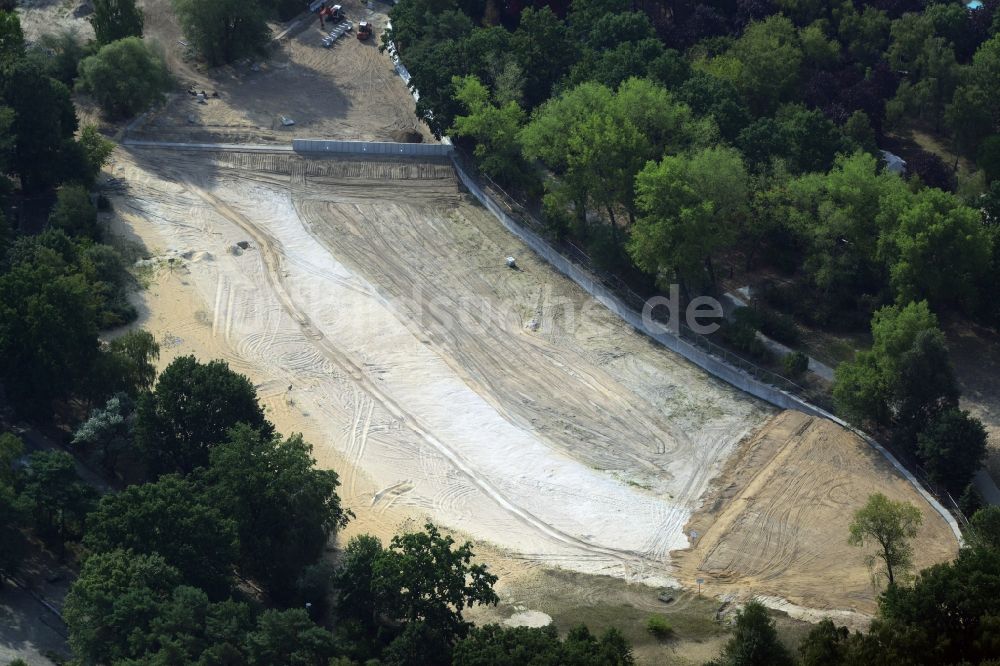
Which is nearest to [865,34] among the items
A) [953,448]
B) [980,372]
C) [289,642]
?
[980,372]

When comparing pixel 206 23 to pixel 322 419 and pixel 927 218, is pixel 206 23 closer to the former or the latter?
pixel 322 419

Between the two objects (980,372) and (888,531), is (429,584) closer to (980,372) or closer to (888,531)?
(888,531)

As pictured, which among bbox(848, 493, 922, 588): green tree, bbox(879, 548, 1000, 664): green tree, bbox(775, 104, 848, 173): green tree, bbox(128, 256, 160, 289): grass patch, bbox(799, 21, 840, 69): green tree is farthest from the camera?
bbox(799, 21, 840, 69): green tree

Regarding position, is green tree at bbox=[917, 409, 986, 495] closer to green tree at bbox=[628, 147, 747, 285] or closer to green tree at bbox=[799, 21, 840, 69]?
green tree at bbox=[628, 147, 747, 285]

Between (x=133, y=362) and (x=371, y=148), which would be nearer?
(x=133, y=362)

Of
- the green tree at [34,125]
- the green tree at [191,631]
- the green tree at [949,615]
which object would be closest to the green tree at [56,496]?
the green tree at [191,631]

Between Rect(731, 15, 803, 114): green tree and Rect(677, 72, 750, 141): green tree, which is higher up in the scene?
Rect(731, 15, 803, 114): green tree

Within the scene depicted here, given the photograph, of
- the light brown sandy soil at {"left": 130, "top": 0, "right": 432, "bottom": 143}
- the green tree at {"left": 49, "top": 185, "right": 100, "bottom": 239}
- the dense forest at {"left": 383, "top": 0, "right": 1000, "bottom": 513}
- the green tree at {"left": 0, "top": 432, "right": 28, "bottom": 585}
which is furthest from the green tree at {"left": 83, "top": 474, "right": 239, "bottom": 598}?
the light brown sandy soil at {"left": 130, "top": 0, "right": 432, "bottom": 143}

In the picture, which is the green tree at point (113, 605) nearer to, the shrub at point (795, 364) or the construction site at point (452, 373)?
the construction site at point (452, 373)
